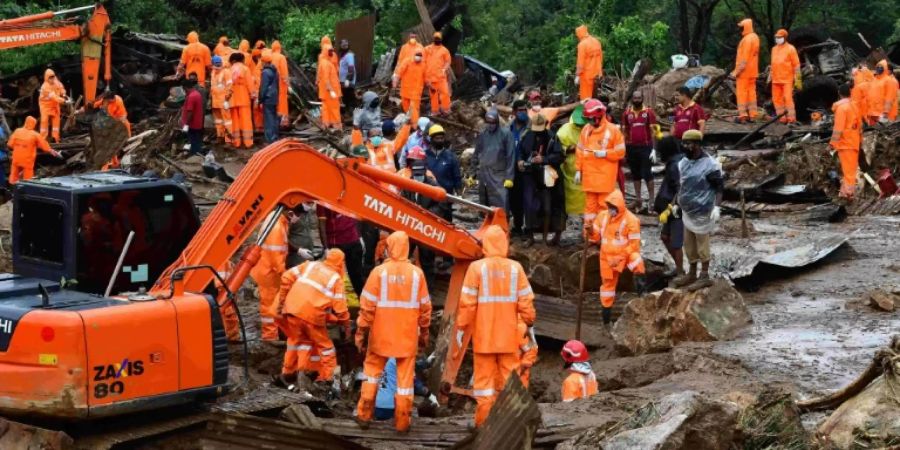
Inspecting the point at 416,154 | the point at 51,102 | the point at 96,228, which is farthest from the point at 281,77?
the point at 96,228

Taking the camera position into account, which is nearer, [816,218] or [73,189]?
[73,189]

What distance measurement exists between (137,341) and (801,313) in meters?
8.04

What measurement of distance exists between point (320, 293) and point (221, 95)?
40.8ft

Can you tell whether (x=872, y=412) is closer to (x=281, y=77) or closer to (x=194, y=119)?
(x=194, y=119)

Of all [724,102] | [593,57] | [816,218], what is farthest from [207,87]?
[816,218]

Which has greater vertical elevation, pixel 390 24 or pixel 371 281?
pixel 390 24

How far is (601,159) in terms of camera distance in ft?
54.0

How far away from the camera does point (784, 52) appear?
79.8 feet

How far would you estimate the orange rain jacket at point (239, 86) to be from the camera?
2373 cm

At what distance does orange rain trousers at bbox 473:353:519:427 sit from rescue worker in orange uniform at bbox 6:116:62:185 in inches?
501

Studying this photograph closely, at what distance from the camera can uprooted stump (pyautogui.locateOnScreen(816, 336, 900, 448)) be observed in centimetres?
927

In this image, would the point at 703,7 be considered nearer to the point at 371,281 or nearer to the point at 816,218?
the point at 816,218

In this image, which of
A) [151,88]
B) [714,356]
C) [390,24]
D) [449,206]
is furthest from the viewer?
[390,24]

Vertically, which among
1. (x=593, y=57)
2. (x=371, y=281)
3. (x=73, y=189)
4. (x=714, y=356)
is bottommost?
(x=714, y=356)
